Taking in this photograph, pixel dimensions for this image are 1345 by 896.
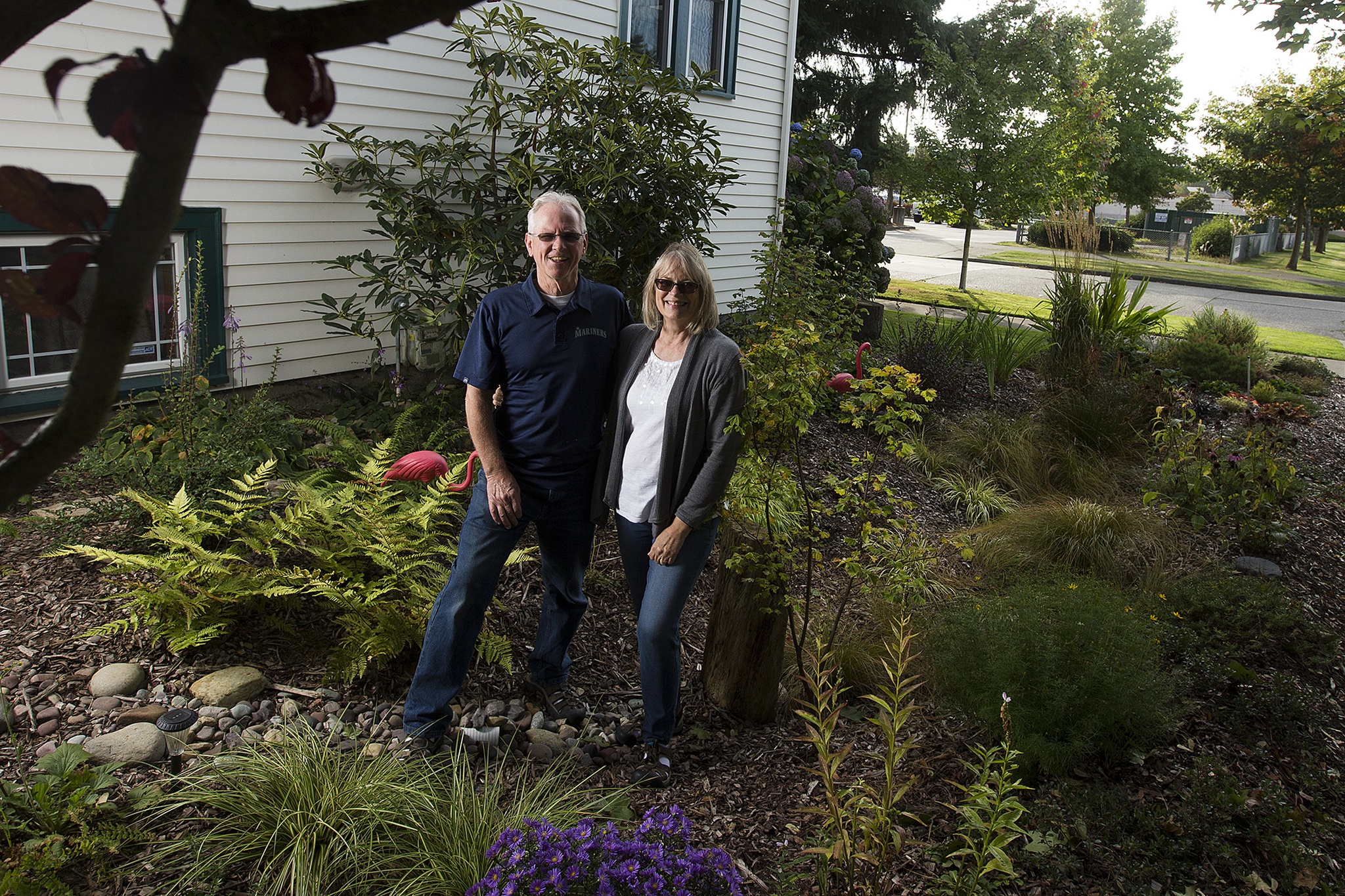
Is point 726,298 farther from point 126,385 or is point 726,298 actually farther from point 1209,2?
point 126,385

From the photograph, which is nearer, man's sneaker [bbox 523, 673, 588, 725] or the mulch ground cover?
the mulch ground cover

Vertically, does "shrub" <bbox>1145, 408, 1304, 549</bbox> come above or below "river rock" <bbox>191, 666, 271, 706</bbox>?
above

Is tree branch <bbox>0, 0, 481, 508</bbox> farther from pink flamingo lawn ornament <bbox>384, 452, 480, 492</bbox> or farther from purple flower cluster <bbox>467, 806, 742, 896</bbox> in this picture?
pink flamingo lawn ornament <bbox>384, 452, 480, 492</bbox>

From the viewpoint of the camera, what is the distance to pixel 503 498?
3057 millimetres

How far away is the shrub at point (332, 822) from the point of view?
2.38 meters

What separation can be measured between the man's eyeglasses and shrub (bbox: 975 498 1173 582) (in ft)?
9.51

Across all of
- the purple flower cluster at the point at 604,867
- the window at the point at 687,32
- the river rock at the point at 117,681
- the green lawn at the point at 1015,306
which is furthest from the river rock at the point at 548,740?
the green lawn at the point at 1015,306

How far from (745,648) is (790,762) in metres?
0.45

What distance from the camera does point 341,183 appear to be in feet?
18.5

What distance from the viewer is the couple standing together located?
3016mm

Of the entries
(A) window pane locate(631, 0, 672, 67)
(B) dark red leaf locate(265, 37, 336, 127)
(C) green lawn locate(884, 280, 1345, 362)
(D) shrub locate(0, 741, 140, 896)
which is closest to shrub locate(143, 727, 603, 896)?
(D) shrub locate(0, 741, 140, 896)

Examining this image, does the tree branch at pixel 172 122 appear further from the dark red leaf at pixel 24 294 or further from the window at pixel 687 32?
the window at pixel 687 32

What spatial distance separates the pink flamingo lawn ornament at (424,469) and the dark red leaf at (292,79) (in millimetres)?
3444

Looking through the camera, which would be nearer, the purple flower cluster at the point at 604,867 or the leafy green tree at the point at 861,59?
the purple flower cluster at the point at 604,867
